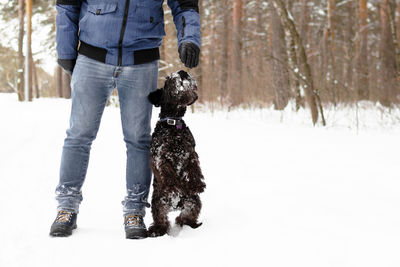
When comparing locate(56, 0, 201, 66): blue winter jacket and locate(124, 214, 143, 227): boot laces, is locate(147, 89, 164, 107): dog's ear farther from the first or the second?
locate(124, 214, 143, 227): boot laces

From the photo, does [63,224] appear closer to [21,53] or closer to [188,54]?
[188,54]

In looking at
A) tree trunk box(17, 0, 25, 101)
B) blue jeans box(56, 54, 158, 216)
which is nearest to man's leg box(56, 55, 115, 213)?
blue jeans box(56, 54, 158, 216)

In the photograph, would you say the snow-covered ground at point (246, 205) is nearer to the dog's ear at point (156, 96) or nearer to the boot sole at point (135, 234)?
the boot sole at point (135, 234)

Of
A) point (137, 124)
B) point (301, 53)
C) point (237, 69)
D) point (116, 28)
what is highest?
point (237, 69)

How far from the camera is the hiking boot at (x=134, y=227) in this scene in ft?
8.31

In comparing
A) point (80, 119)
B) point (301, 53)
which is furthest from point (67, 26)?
point (301, 53)

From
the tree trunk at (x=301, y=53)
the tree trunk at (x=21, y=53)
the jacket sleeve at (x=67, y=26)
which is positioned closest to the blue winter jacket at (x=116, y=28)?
the jacket sleeve at (x=67, y=26)

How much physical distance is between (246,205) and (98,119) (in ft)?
4.98

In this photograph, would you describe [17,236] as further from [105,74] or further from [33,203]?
[105,74]

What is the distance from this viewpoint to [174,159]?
256 cm

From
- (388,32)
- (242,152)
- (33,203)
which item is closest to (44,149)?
(33,203)

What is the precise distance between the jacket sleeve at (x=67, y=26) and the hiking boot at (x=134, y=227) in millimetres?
1313

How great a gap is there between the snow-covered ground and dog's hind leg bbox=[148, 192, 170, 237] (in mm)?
98

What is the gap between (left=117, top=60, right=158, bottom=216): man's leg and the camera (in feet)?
8.82
